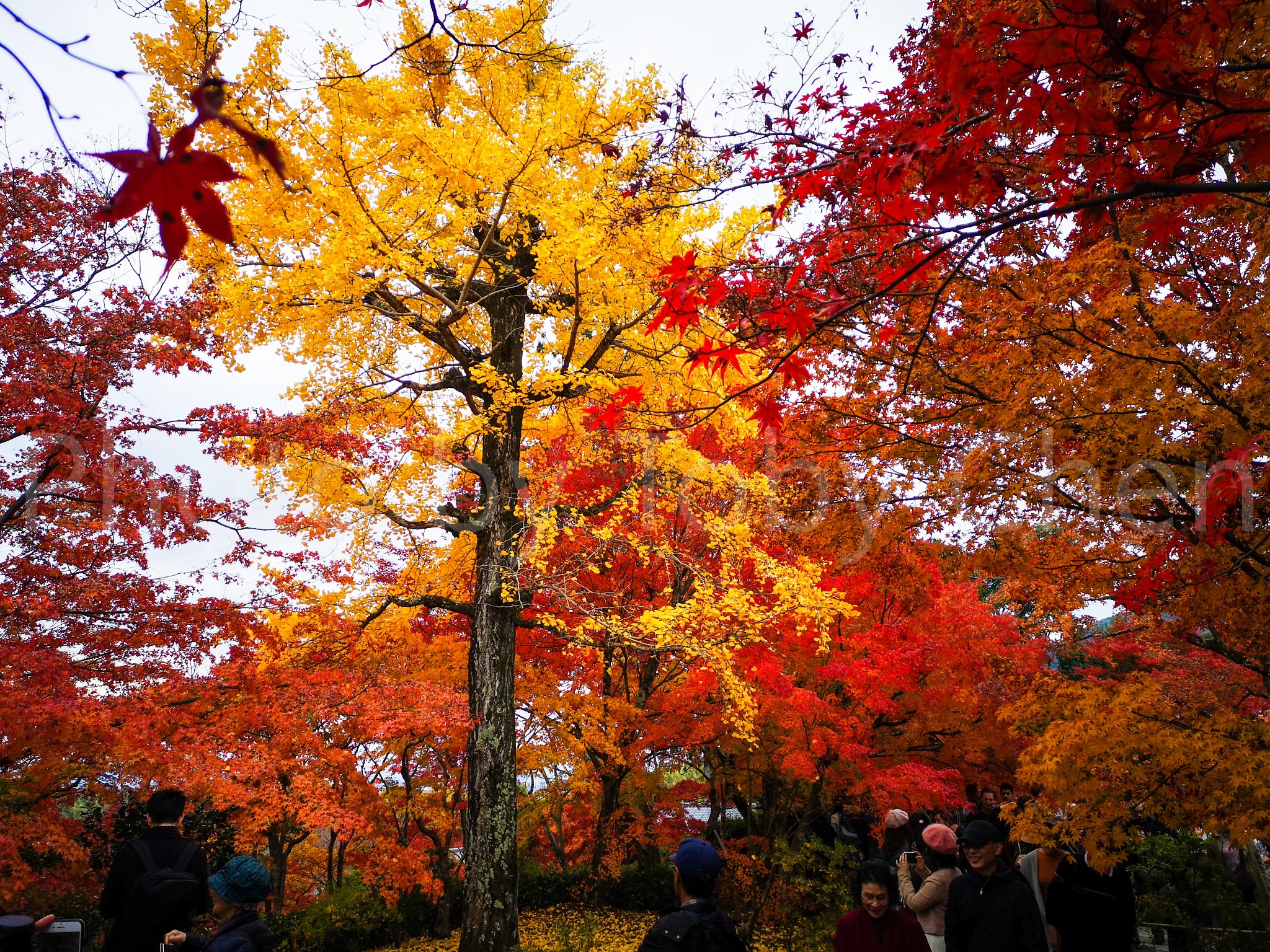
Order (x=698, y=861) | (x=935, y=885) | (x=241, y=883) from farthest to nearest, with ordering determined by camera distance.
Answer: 1. (x=935, y=885)
2. (x=241, y=883)
3. (x=698, y=861)

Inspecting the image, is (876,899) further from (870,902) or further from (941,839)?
(941,839)

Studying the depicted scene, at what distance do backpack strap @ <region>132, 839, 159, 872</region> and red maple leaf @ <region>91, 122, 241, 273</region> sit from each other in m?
3.76

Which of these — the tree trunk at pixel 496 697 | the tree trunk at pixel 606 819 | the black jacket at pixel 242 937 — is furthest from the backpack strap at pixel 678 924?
the tree trunk at pixel 606 819

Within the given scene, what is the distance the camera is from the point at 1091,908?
4898mm

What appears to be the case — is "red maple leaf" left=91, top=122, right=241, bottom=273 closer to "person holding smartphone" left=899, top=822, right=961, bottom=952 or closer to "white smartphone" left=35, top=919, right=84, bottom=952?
"white smartphone" left=35, top=919, right=84, bottom=952

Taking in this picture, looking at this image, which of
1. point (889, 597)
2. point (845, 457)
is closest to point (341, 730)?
point (845, 457)

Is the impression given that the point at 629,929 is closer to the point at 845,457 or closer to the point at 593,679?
the point at 593,679

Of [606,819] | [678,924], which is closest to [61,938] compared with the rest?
[678,924]

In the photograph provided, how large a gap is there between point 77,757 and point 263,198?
19.1ft

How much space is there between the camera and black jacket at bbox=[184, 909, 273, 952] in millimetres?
3016

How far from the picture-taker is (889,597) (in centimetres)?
1221

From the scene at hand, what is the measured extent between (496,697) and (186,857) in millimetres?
5662

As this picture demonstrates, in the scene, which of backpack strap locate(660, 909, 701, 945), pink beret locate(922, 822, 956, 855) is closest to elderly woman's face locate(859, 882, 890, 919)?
pink beret locate(922, 822, 956, 855)

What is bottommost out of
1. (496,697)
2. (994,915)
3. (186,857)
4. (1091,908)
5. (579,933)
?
(579,933)
